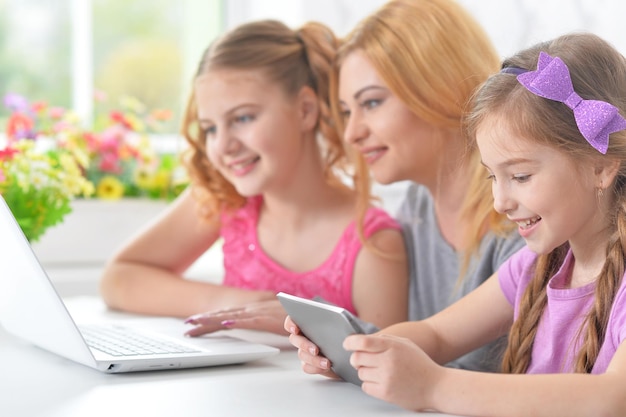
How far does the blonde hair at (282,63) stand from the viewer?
1938 millimetres

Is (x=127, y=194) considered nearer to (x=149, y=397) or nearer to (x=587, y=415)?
(x=149, y=397)

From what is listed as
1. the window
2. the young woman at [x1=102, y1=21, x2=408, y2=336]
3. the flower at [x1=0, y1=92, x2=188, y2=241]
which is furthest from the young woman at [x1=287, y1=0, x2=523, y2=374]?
the window

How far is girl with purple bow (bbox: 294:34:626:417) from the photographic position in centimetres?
98

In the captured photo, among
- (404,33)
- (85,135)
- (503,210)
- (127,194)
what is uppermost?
(404,33)

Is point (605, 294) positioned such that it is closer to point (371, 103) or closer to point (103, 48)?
point (371, 103)

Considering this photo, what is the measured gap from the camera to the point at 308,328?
3.81 feet

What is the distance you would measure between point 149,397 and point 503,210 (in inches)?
19.0

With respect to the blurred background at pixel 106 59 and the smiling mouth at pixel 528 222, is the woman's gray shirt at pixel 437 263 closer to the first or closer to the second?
the smiling mouth at pixel 528 222

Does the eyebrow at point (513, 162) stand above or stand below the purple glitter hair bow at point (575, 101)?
below

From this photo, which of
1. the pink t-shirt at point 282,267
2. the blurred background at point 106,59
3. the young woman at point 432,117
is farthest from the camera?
the blurred background at point 106,59

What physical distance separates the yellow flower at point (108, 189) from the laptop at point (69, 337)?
1439 millimetres

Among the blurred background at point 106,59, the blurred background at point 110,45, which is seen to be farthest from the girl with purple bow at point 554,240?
the blurred background at point 110,45

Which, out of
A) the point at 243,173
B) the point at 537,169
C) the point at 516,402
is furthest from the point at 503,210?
the point at 243,173

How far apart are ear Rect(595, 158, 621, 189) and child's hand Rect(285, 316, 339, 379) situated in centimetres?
40
